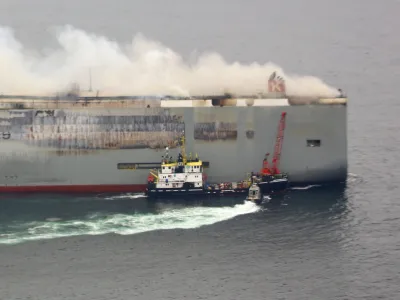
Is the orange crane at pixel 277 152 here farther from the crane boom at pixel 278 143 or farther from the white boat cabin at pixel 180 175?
the white boat cabin at pixel 180 175

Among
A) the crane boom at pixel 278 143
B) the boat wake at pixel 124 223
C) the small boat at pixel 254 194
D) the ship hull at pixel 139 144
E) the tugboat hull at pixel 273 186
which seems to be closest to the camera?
the boat wake at pixel 124 223

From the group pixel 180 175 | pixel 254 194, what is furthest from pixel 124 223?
pixel 254 194

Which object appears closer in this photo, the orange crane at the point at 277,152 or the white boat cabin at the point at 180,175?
the white boat cabin at the point at 180,175

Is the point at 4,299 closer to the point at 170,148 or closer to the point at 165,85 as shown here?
the point at 170,148

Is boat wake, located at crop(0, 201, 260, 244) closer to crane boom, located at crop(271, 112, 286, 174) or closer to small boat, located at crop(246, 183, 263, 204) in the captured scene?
small boat, located at crop(246, 183, 263, 204)

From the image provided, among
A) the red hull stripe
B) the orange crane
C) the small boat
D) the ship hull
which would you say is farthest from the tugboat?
the orange crane

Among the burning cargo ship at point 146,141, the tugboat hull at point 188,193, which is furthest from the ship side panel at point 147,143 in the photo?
the tugboat hull at point 188,193
